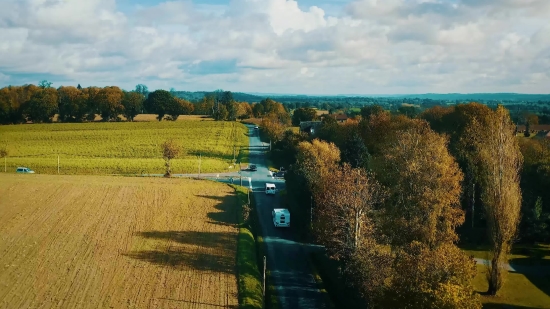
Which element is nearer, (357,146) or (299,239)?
(299,239)

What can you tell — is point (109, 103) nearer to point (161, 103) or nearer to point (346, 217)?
point (161, 103)

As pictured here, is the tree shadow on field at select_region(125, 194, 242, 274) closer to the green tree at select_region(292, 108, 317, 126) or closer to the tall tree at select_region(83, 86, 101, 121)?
the green tree at select_region(292, 108, 317, 126)

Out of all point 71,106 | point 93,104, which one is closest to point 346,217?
point 93,104

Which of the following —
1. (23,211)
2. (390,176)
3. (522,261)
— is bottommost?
(522,261)

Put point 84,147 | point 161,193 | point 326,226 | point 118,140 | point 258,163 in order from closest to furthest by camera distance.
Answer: point 326,226 < point 161,193 < point 258,163 < point 84,147 < point 118,140

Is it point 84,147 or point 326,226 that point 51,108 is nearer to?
point 84,147

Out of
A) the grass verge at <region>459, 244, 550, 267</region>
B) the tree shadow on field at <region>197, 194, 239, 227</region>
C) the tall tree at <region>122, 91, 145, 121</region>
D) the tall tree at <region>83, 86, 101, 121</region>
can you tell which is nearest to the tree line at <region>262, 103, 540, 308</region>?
the grass verge at <region>459, 244, 550, 267</region>

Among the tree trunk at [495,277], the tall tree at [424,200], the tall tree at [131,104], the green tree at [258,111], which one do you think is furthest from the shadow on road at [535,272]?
the green tree at [258,111]

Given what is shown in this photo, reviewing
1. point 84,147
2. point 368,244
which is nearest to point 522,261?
point 368,244
